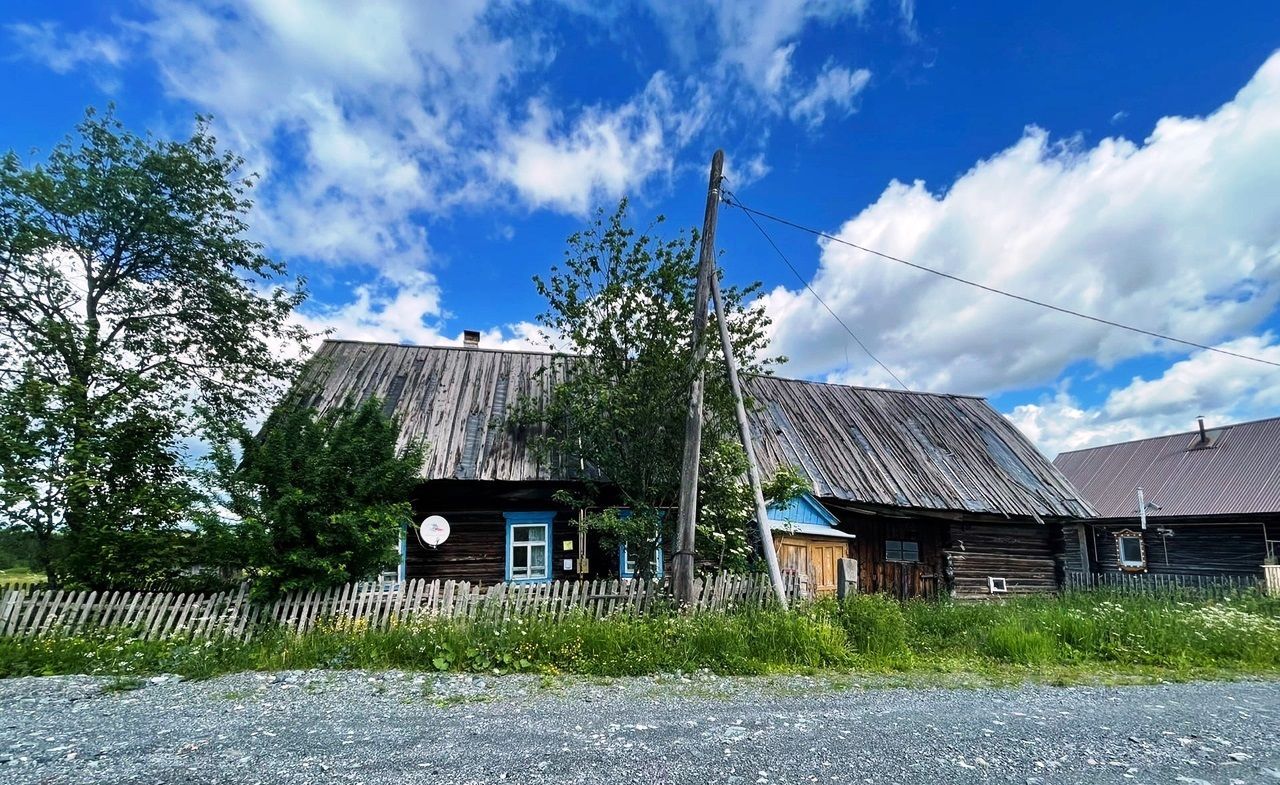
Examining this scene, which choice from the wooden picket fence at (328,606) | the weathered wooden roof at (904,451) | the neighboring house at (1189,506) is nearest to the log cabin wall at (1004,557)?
the weathered wooden roof at (904,451)

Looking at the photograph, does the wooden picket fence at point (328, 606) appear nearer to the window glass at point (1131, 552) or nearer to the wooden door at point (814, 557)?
the wooden door at point (814, 557)

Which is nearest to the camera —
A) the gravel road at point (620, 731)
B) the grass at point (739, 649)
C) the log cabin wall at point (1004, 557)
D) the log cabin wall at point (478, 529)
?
the gravel road at point (620, 731)

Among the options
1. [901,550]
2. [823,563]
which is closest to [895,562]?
[901,550]

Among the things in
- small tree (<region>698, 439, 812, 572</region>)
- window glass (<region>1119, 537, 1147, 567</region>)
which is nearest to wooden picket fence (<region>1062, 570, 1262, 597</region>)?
window glass (<region>1119, 537, 1147, 567</region>)

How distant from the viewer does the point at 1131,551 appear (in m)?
23.5

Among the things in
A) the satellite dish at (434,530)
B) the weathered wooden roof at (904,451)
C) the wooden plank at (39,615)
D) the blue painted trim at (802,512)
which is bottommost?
the wooden plank at (39,615)

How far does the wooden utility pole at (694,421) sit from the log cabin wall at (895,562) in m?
7.12

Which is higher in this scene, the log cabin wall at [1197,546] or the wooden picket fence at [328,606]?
the log cabin wall at [1197,546]

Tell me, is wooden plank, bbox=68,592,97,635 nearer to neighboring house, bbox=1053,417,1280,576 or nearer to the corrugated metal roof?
neighboring house, bbox=1053,417,1280,576

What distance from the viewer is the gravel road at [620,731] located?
163 inches

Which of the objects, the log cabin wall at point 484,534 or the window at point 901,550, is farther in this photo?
the window at point 901,550

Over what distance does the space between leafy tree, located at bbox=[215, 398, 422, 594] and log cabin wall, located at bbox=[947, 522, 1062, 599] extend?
13.8 m

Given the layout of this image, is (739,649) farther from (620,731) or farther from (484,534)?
(484,534)

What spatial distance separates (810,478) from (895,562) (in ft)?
11.1
